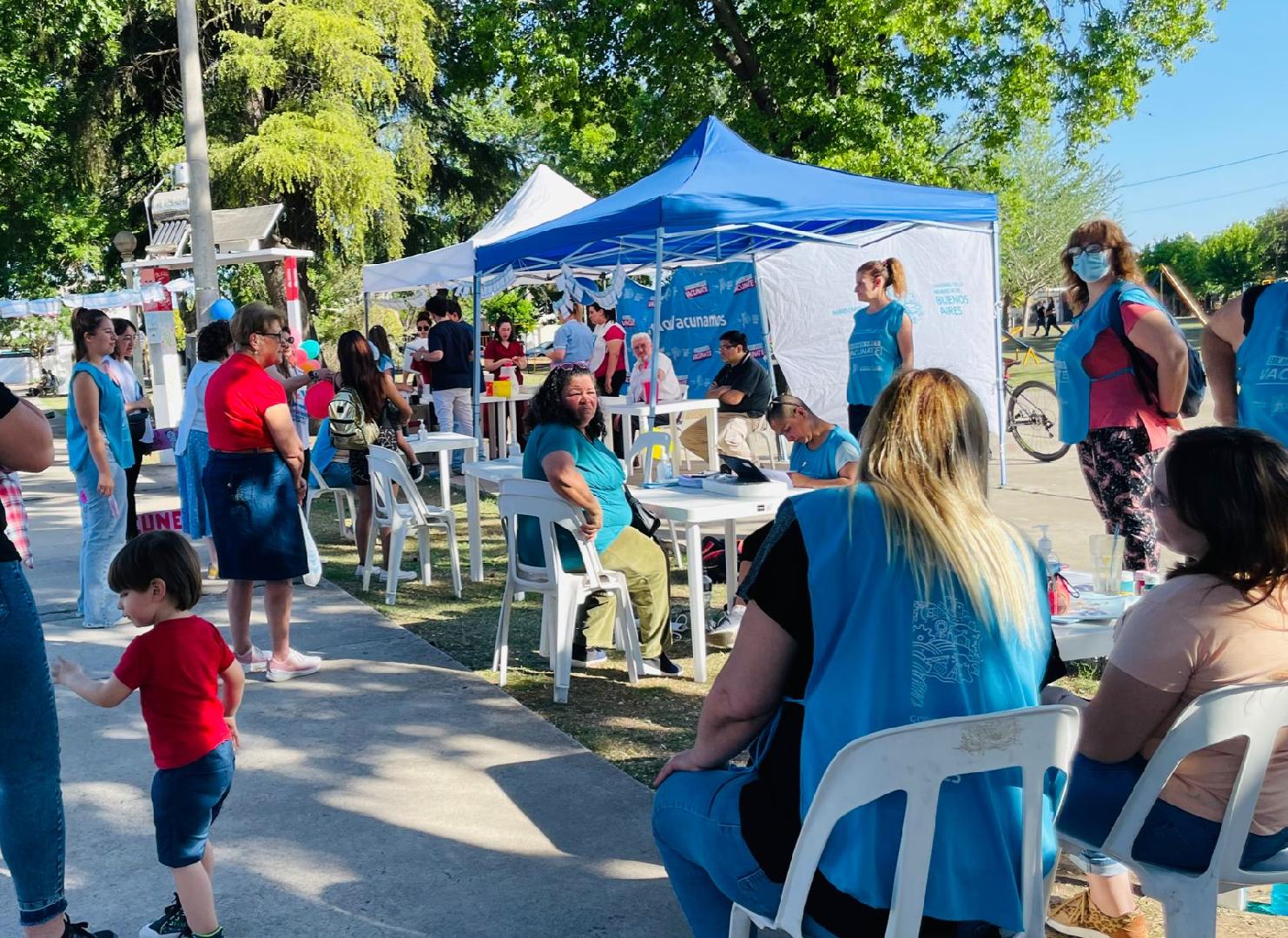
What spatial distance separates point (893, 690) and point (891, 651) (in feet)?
0.23

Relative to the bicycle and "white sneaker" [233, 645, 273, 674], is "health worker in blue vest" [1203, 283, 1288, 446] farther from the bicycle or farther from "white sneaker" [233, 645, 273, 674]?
the bicycle

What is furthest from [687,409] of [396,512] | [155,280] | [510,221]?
[155,280]

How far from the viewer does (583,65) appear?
61.0 ft

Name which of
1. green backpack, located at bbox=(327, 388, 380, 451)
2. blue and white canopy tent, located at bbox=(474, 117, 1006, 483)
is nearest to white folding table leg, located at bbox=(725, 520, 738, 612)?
blue and white canopy tent, located at bbox=(474, 117, 1006, 483)

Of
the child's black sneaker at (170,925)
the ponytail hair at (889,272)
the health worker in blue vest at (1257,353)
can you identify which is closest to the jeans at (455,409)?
the ponytail hair at (889,272)

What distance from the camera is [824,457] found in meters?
5.36

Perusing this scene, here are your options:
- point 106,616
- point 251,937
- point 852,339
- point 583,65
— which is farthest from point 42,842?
point 583,65

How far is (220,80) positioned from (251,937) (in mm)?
20308

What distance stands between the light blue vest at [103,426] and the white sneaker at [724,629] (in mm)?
3391

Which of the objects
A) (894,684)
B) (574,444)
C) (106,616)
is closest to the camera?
(894,684)

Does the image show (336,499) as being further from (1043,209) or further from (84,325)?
(1043,209)

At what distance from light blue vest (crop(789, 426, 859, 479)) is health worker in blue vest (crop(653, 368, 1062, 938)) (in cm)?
320

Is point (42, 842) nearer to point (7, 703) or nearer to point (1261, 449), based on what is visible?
point (7, 703)

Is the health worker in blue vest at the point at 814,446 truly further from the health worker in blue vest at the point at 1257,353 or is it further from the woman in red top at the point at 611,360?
the woman in red top at the point at 611,360
